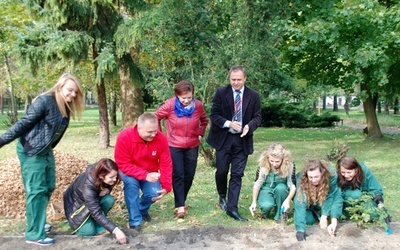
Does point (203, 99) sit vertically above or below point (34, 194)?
above

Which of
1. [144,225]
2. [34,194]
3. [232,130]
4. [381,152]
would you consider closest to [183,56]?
[232,130]

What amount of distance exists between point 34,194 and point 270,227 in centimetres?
243

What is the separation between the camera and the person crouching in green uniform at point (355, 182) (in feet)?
14.8

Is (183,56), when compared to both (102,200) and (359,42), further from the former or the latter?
(359,42)

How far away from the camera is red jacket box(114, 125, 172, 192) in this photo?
438 centimetres

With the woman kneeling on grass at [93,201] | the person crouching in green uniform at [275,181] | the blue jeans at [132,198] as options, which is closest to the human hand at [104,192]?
the woman kneeling on grass at [93,201]

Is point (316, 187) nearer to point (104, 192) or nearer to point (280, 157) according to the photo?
point (280, 157)

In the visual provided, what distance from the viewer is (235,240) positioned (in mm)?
4125

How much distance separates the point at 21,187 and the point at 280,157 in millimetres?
3234

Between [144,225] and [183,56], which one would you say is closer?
[144,225]

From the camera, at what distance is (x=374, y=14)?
402 inches

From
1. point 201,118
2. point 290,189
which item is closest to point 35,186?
point 201,118

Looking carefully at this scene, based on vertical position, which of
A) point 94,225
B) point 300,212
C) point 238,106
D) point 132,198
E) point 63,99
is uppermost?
point 63,99

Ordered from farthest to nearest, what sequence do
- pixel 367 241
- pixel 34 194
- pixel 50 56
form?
pixel 50 56
pixel 367 241
pixel 34 194
